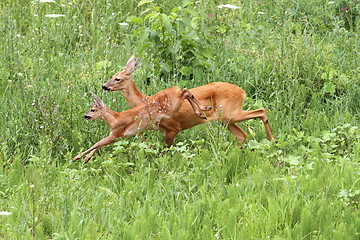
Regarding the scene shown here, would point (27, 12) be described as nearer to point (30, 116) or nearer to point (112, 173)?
point (30, 116)

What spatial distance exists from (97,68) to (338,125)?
284cm

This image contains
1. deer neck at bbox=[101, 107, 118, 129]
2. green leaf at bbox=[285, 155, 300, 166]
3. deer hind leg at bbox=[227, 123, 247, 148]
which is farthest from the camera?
deer hind leg at bbox=[227, 123, 247, 148]

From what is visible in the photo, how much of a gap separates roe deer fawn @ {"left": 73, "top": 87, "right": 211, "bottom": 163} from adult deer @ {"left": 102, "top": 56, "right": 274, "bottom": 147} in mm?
128

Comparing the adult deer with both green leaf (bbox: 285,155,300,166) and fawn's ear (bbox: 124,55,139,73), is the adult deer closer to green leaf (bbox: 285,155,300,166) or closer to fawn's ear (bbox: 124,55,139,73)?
fawn's ear (bbox: 124,55,139,73)

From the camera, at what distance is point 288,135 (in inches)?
230

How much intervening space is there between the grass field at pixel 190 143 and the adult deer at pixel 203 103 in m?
Result: 0.15

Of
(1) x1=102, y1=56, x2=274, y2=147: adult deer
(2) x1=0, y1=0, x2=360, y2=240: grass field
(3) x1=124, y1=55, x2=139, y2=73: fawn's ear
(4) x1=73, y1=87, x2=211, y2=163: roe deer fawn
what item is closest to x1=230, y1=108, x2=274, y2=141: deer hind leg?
(1) x1=102, y1=56, x2=274, y2=147: adult deer

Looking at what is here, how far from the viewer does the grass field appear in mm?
4367

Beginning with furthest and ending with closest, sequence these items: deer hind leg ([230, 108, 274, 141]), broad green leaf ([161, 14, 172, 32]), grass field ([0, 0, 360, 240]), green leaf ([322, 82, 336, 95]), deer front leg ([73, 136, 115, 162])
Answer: green leaf ([322, 82, 336, 95]), broad green leaf ([161, 14, 172, 32]), deer hind leg ([230, 108, 274, 141]), deer front leg ([73, 136, 115, 162]), grass field ([0, 0, 360, 240])

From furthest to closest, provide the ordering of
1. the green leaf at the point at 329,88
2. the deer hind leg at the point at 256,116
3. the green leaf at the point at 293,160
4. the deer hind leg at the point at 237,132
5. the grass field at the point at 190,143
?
1. the green leaf at the point at 329,88
2. the deer hind leg at the point at 237,132
3. the deer hind leg at the point at 256,116
4. the green leaf at the point at 293,160
5. the grass field at the point at 190,143

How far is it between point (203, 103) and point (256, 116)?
1.78ft

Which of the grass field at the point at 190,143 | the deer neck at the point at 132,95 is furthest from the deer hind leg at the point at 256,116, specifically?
the deer neck at the point at 132,95

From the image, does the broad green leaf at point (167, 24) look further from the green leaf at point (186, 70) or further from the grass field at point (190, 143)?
the green leaf at point (186, 70)

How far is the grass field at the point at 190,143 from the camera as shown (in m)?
4.37
